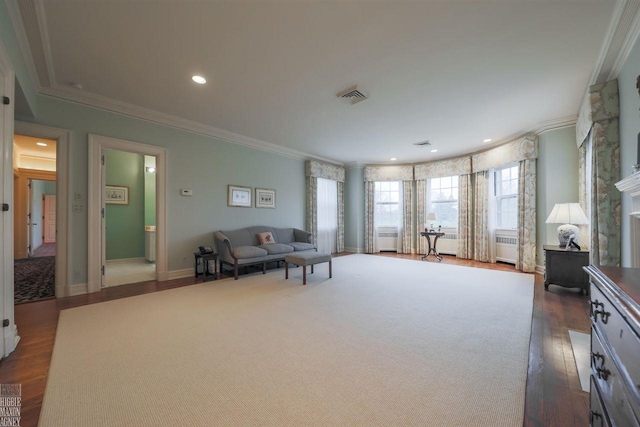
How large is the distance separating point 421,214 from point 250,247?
5141 millimetres

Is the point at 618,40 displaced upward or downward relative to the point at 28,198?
upward

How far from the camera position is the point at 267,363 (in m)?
1.89

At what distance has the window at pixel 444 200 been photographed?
723 centimetres

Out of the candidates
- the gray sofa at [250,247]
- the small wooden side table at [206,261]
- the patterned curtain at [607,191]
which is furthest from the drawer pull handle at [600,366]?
the small wooden side table at [206,261]

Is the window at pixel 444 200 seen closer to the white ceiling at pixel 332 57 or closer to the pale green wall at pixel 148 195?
the white ceiling at pixel 332 57

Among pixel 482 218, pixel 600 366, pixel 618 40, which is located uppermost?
pixel 618 40

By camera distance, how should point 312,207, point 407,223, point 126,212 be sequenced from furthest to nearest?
point 407,223 → point 312,207 → point 126,212

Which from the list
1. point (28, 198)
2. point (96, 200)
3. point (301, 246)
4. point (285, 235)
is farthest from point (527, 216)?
point (28, 198)

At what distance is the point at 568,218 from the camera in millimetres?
3852

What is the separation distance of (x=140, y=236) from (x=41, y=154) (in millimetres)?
3264

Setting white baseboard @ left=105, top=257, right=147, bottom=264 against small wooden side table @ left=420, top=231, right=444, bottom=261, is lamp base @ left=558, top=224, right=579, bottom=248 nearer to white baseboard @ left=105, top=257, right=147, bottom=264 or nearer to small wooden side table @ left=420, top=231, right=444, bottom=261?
small wooden side table @ left=420, top=231, right=444, bottom=261

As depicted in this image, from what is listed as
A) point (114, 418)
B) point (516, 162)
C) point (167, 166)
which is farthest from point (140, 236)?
point (516, 162)

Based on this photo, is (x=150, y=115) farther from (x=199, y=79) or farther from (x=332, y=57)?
(x=332, y=57)

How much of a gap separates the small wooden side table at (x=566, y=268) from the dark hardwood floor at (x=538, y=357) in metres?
0.16
